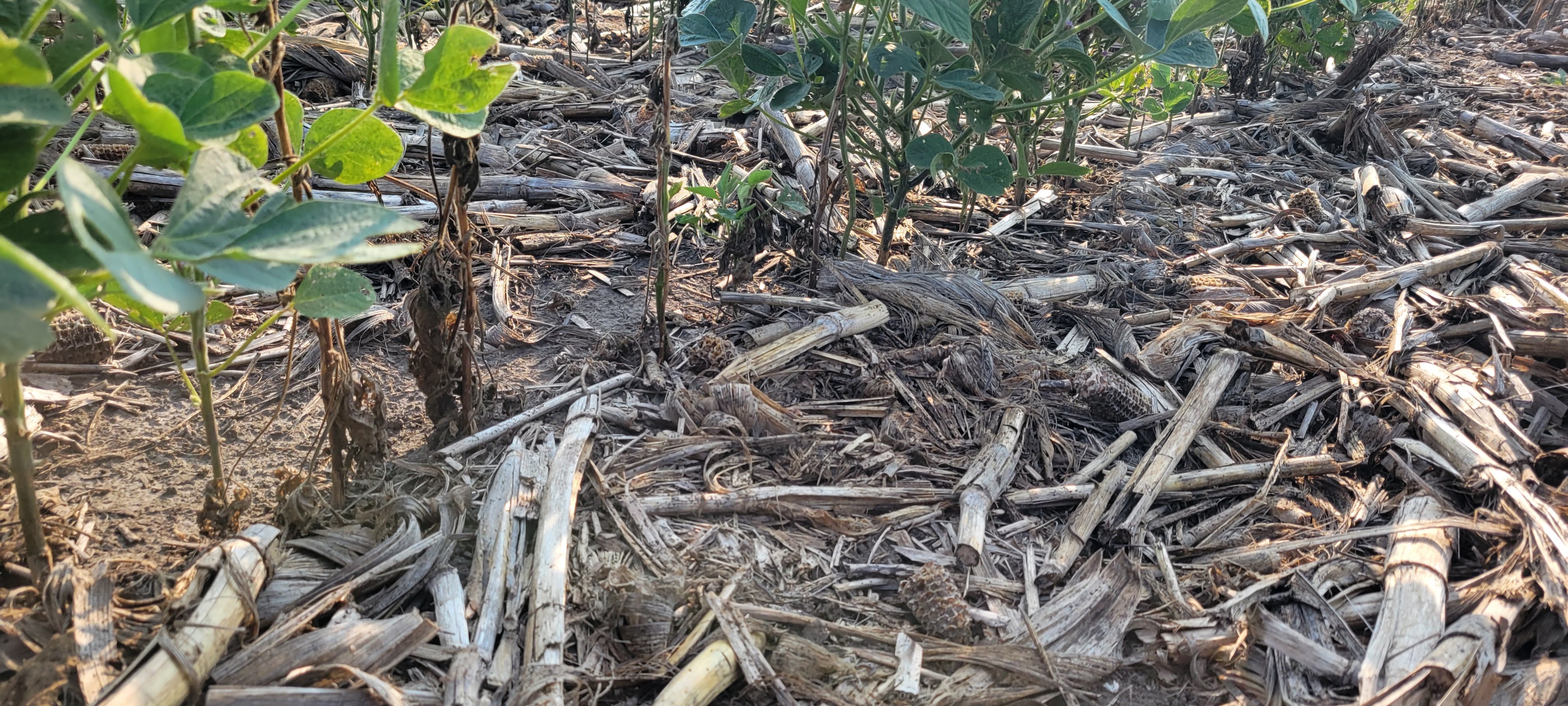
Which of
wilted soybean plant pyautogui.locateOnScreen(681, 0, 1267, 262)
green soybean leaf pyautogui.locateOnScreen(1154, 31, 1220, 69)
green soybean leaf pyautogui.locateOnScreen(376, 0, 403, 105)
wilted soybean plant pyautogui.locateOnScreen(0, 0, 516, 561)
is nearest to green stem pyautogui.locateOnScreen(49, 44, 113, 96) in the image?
wilted soybean plant pyautogui.locateOnScreen(0, 0, 516, 561)

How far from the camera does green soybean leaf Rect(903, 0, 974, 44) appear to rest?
5.83 feet

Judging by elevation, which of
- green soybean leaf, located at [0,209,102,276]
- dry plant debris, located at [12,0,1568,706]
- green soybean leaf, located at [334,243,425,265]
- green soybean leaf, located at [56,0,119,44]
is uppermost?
green soybean leaf, located at [56,0,119,44]

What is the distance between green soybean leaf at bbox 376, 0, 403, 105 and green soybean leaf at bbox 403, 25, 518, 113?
0.12 feet

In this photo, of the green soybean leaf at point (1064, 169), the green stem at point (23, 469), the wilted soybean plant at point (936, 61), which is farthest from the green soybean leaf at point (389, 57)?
the green soybean leaf at point (1064, 169)

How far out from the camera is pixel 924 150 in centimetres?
236

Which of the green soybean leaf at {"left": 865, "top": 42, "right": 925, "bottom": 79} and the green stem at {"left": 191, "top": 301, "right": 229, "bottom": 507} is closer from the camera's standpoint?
the green stem at {"left": 191, "top": 301, "right": 229, "bottom": 507}

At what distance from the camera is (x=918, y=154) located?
2.35 m

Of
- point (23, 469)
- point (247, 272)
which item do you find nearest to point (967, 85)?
point (247, 272)

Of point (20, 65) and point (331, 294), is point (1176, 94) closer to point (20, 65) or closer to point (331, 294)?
point (331, 294)

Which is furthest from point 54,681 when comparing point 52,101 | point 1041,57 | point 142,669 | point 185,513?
point 1041,57

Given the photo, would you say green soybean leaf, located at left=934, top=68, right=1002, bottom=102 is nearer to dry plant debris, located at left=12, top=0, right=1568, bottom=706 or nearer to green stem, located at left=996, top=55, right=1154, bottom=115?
green stem, located at left=996, top=55, right=1154, bottom=115

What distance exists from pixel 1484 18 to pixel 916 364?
7.21m

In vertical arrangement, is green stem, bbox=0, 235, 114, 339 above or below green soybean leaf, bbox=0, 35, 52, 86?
below

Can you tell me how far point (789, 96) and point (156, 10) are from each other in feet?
5.11
